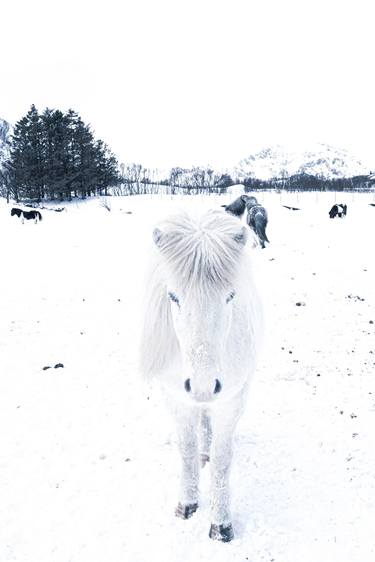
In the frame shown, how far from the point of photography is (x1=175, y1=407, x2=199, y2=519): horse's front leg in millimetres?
4000

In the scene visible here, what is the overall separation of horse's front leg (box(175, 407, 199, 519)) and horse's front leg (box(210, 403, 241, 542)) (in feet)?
0.93

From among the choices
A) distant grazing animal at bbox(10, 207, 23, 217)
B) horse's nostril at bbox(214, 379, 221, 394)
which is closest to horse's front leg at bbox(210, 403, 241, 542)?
horse's nostril at bbox(214, 379, 221, 394)

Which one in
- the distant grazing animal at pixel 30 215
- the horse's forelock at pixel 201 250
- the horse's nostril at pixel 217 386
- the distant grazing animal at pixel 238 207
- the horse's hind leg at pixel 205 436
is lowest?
the horse's hind leg at pixel 205 436

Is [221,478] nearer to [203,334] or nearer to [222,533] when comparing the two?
[222,533]

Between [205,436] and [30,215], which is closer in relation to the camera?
[205,436]

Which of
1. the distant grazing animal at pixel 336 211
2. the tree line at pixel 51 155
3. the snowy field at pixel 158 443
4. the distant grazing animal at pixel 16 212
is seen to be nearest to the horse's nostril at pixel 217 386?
the snowy field at pixel 158 443

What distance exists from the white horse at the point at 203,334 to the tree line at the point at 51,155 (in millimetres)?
45312

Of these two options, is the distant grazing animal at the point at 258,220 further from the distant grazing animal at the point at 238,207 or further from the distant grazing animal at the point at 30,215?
the distant grazing animal at the point at 30,215

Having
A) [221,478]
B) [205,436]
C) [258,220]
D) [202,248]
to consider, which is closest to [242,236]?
[202,248]

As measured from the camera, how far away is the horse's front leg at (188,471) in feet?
13.1

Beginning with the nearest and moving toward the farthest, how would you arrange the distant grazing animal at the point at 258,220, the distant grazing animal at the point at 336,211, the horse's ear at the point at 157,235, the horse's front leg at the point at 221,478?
the horse's ear at the point at 157,235 → the horse's front leg at the point at 221,478 → the distant grazing animal at the point at 258,220 → the distant grazing animal at the point at 336,211

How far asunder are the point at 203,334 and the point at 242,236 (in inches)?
31.0

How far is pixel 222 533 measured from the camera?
149 inches

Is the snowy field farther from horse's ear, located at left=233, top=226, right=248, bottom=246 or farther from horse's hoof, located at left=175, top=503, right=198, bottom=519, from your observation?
horse's ear, located at left=233, top=226, right=248, bottom=246
